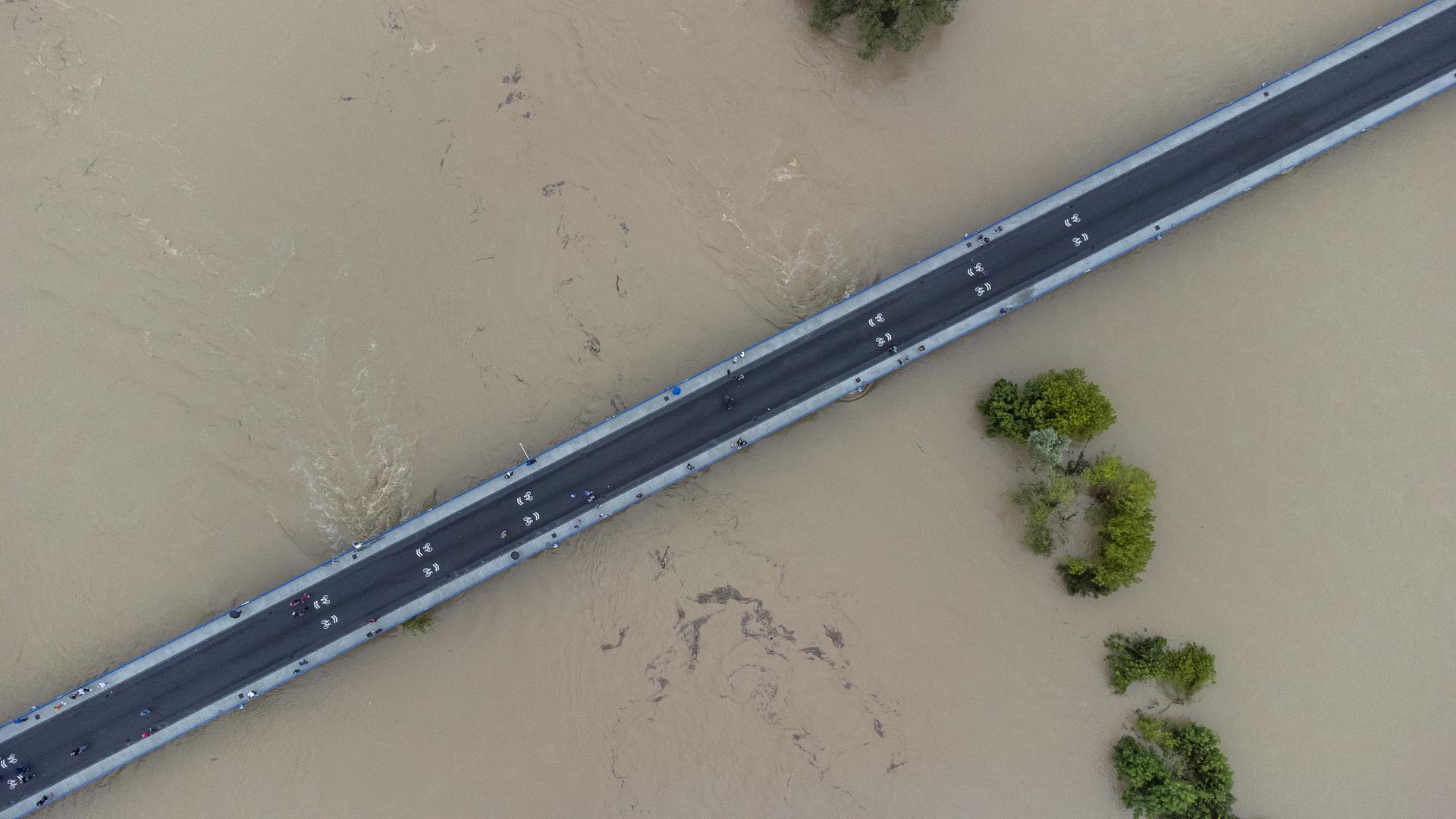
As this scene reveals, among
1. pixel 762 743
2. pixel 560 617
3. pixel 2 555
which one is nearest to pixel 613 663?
pixel 560 617

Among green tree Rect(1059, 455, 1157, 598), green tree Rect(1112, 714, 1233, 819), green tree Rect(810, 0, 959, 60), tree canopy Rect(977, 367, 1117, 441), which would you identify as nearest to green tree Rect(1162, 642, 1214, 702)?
green tree Rect(1112, 714, 1233, 819)

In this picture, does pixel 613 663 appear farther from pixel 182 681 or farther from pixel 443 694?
pixel 182 681

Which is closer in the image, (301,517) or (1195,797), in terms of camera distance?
(1195,797)

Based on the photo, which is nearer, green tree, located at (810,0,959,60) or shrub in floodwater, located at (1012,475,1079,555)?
shrub in floodwater, located at (1012,475,1079,555)

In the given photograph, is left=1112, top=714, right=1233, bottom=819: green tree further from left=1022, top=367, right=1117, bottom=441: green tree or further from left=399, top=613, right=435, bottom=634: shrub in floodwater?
left=399, top=613, right=435, bottom=634: shrub in floodwater

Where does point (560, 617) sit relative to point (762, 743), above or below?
above

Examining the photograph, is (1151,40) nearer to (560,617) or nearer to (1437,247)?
(1437,247)

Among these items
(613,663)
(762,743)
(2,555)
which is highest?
(2,555)

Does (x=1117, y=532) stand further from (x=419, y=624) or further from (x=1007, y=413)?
(x=419, y=624)
